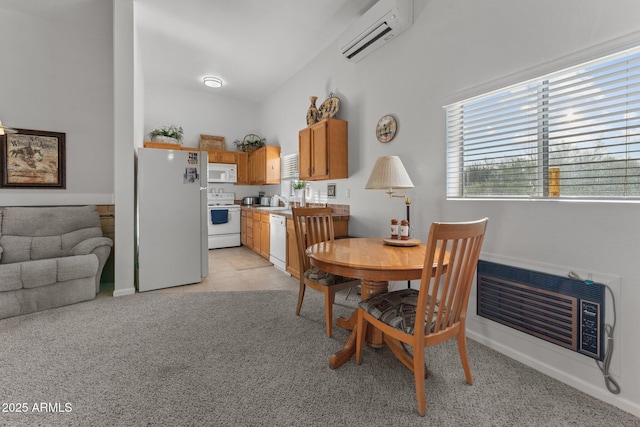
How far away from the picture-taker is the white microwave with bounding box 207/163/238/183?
19.1 feet

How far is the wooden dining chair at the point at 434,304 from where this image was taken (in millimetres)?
1341

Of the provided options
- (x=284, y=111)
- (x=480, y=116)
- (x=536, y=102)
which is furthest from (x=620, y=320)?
(x=284, y=111)

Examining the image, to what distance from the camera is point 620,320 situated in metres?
1.52

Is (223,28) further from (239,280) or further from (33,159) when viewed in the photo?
(239,280)

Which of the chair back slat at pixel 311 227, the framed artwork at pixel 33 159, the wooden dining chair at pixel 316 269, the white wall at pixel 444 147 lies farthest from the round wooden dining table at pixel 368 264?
the framed artwork at pixel 33 159

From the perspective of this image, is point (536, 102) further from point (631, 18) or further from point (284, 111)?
point (284, 111)

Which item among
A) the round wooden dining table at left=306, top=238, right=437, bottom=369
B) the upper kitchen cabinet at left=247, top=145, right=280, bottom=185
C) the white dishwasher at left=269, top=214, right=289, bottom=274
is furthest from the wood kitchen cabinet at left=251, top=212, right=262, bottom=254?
the round wooden dining table at left=306, top=238, right=437, bottom=369

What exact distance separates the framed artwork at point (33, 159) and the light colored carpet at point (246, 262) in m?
2.43

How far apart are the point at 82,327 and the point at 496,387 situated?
3.15 metres

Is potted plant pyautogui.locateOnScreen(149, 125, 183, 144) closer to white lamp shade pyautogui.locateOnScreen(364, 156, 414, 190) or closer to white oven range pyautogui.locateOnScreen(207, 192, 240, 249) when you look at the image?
white oven range pyautogui.locateOnScreen(207, 192, 240, 249)

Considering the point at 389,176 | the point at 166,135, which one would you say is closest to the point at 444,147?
the point at 389,176

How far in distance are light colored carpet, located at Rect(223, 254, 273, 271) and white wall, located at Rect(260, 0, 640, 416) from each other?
5.98 ft

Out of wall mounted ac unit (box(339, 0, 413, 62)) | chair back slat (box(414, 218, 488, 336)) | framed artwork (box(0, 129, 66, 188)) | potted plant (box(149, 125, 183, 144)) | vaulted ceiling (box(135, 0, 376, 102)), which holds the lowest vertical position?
chair back slat (box(414, 218, 488, 336))

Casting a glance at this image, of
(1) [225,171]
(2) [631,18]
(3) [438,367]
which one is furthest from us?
(1) [225,171]
